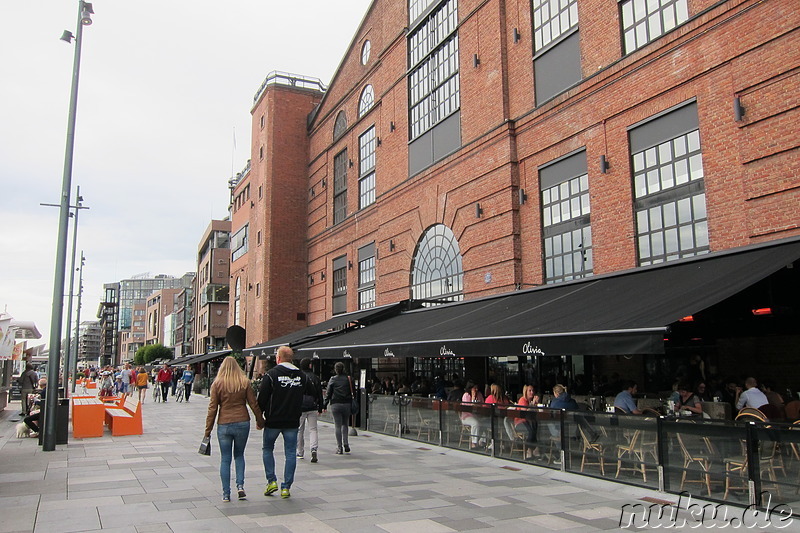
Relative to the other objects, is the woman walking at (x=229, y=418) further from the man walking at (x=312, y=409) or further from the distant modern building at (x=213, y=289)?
the distant modern building at (x=213, y=289)

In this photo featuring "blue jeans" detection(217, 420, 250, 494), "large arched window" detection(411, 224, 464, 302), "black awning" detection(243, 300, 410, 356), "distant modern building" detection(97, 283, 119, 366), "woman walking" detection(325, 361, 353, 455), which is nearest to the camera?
"blue jeans" detection(217, 420, 250, 494)

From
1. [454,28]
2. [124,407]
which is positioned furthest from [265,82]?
[124,407]

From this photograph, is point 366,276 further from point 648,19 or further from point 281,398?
point 281,398

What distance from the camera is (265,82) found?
1427 inches

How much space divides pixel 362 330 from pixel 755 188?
443 inches

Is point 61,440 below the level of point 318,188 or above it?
below

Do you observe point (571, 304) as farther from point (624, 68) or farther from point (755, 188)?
point (624, 68)

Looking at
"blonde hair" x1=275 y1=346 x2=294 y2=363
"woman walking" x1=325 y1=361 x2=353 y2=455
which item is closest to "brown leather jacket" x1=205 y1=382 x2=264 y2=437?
"blonde hair" x1=275 y1=346 x2=294 y2=363

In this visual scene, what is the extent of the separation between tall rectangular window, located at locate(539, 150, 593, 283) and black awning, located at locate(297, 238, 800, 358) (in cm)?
93

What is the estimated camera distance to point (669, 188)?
12.3 metres

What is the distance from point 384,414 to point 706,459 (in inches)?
327

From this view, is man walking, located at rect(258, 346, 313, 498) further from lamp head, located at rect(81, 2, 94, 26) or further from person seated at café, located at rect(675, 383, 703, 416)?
lamp head, located at rect(81, 2, 94, 26)

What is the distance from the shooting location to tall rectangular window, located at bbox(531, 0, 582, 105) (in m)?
15.0

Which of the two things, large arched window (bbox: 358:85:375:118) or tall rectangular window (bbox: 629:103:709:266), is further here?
large arched window (bbox: 358:85:375:118)
